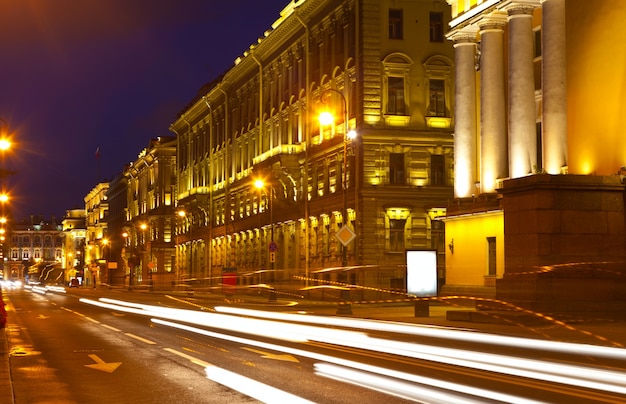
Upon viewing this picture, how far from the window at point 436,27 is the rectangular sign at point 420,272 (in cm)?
2573

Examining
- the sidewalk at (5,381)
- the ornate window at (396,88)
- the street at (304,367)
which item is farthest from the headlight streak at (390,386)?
the ornate window at (396,88)

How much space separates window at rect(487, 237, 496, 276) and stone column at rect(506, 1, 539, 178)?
3.13 m

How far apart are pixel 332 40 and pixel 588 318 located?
34634 mm

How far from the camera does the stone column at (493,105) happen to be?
40000 millimetres

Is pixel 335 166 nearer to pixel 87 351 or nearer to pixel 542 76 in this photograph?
pixel 542 76

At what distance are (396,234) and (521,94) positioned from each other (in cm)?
1739

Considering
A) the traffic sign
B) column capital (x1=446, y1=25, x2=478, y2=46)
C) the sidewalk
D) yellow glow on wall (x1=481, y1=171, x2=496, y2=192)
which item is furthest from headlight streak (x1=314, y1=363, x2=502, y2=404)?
column capital (x1=446, y1=25, x2=478, y2=46)

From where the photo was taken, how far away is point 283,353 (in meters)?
19.3

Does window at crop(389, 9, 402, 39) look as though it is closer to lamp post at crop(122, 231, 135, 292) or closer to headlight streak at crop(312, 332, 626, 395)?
headlight streak at crop(312, 332, 626, 395)

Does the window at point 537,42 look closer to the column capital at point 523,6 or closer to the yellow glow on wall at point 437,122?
the column capital at point 523,6

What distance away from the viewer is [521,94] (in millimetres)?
37688

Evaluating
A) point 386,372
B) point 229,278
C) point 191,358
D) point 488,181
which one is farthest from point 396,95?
point 386,372

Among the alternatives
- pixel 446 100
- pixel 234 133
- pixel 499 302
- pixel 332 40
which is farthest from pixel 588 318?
pixel 234 133

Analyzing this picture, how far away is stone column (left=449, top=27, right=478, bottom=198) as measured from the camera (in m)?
42.4
